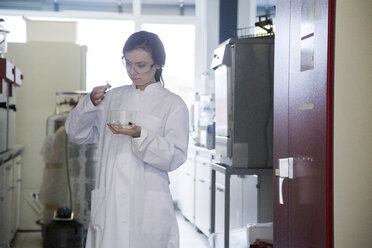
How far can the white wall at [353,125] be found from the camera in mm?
1656

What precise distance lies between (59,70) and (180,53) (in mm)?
2051

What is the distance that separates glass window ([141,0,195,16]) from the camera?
22.6 ft

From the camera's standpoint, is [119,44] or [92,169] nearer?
[92,169]

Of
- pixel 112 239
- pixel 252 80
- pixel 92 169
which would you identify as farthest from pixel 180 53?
pixel 112 239

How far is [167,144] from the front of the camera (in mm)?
1986

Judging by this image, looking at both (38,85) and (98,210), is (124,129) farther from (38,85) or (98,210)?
(38,85)

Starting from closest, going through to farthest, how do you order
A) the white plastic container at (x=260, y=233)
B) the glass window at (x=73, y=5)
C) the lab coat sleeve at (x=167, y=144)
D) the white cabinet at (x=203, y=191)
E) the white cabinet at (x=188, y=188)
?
1. the lab coat sleeve at (x=167, y=144)
2. the white plastic container at (x=260, y=233)
3. the white cabinet at (x=203, y=191)
4. the white cabinet at (x=188, y=188)
5. the glass window at (x=73, y=5)

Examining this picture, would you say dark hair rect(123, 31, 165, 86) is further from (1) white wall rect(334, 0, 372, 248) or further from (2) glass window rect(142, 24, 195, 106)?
(2) glass window rect(142, 24, 195, 106)

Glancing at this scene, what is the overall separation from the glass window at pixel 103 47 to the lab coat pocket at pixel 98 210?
190 inches

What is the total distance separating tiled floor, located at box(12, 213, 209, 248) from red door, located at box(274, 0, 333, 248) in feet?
8.24

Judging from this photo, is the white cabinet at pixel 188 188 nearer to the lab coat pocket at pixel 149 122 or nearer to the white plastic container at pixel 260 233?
the white plastic container at pixel 260 233

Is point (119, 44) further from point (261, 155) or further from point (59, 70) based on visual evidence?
point (261, 155)

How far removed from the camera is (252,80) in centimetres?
299

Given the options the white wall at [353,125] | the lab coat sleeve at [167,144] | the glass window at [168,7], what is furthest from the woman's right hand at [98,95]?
the glass window at [168,7]
